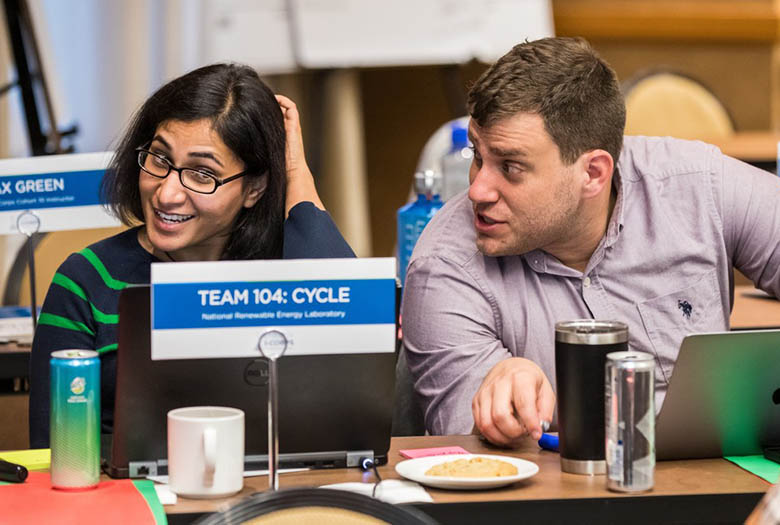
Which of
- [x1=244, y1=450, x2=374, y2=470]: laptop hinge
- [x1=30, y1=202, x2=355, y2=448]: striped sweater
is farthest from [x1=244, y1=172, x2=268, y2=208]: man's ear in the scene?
[x1=244, y1=450, x2=374, y2=470]: laptop hinge

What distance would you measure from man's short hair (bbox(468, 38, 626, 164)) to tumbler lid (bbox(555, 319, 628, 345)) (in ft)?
1.76

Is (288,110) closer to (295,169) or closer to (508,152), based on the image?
(295,169)

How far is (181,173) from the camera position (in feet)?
6.31

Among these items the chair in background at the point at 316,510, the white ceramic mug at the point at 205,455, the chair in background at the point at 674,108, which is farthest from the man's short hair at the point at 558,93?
the chair in background at the point at 674,108

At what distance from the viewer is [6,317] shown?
8.69ft

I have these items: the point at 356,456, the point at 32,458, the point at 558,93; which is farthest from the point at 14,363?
the point at 558,93

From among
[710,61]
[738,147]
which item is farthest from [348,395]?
[710,61]

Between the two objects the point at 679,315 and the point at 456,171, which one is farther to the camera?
the point at 456,171

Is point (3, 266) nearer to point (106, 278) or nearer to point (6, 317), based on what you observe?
point (6, 317)

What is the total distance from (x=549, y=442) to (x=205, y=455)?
1.65ft

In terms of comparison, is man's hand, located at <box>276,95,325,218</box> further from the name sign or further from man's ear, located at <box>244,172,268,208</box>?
the name sign

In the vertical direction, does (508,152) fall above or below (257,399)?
above

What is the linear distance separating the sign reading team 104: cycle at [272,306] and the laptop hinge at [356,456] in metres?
0.15

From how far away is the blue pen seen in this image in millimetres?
1616
